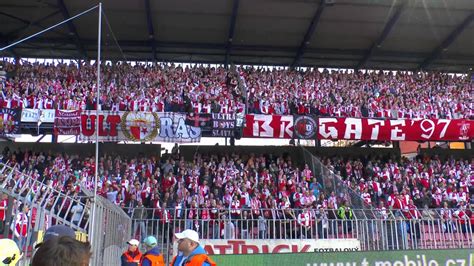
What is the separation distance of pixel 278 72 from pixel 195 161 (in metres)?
8.33

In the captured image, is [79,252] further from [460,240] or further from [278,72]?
[278,72]

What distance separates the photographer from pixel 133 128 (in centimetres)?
1991

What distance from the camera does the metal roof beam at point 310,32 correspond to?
23312 millimetres

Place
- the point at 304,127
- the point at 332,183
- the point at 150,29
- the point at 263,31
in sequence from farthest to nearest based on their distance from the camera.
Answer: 1. the point at 263,31
2. the point at 150,29
3. the point at 304,127
4. the point at 332,183

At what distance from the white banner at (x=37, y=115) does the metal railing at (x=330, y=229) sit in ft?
25.0

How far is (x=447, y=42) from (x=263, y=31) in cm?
1094

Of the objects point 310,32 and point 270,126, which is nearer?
point 270,126

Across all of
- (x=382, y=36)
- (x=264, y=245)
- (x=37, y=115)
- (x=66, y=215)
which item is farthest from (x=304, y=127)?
(x=66, y=215)

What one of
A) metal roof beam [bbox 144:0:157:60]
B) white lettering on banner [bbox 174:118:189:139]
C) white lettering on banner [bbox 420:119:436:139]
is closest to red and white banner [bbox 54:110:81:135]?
white lettering on banner [bbox 174:118:189:139]

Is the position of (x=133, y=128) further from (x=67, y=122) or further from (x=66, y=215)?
(x=66, y=215)

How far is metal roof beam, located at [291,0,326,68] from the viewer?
23.3 m

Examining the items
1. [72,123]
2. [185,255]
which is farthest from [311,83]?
[185,255]

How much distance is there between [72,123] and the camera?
19750 mm

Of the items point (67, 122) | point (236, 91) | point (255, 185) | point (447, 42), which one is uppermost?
point (447, 42)
